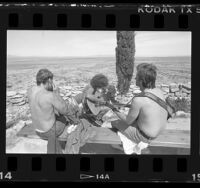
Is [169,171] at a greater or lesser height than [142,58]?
lesser

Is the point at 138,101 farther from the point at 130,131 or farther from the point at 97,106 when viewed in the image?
the point at 97,106

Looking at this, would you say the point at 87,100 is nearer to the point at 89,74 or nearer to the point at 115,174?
the point at 89,74

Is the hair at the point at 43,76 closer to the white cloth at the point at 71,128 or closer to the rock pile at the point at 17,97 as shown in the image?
the rock pile at the point at 17,97

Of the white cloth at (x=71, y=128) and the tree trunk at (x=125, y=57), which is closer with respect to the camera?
the tree trunk at (x=125, y=57)

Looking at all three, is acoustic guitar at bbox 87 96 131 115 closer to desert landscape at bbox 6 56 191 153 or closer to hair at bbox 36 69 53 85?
desert landscape at bbox 6 56 191 153

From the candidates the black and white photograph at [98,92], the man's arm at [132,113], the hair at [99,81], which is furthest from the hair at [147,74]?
the hair at [99,81]

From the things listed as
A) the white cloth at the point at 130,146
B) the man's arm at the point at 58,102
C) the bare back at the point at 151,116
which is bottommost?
the white cloth at the point at 130,146

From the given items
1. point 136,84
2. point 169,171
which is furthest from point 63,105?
point 169,171
